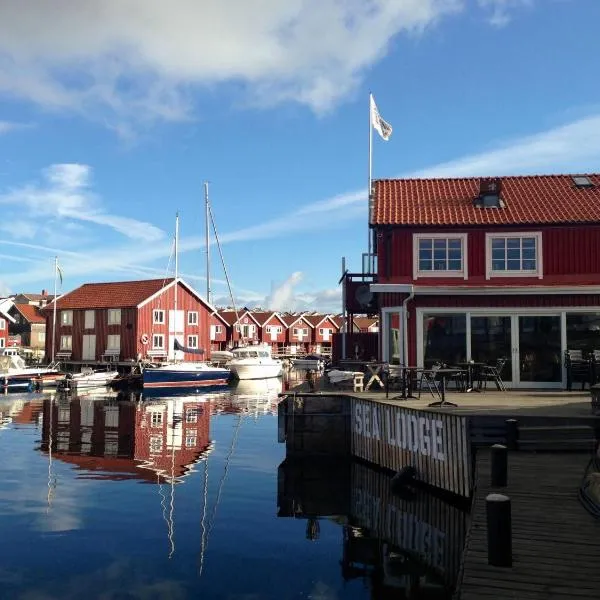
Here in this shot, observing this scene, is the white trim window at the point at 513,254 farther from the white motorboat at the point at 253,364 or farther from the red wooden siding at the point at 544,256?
the white motorboat at the point at 253,364

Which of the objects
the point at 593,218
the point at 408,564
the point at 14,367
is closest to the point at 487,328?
the point at 593,218

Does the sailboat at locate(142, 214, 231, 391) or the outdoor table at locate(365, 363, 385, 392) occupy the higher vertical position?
the outdoor table at locate(365, 363, 385, 392)

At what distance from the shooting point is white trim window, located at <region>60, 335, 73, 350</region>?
6169 centimetres

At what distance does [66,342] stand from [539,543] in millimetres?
60132

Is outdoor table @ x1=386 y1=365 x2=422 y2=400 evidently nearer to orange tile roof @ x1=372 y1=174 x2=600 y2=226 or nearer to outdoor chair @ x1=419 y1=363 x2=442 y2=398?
outdoor chair @ x1=419 y1=363 x2=442 y2=398

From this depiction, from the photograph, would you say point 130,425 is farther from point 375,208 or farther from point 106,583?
point 106,583

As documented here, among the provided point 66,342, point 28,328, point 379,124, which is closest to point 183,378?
point 66,342

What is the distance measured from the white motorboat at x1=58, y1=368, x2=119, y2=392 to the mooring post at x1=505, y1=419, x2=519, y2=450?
126 ft

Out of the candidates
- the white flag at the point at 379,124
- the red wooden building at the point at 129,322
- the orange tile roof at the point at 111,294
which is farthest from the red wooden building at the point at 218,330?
the white flag at the point at 379,124

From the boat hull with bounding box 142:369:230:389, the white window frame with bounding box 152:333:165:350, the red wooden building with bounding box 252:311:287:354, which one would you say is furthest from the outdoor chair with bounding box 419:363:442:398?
the red wooden building with bounding box 252:311:287:354

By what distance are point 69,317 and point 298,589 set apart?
57420 mm

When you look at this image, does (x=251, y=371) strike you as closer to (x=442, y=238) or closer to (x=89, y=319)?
(x=89, y=319)

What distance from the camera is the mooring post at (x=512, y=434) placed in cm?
1240

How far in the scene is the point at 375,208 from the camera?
2273 centimetres
